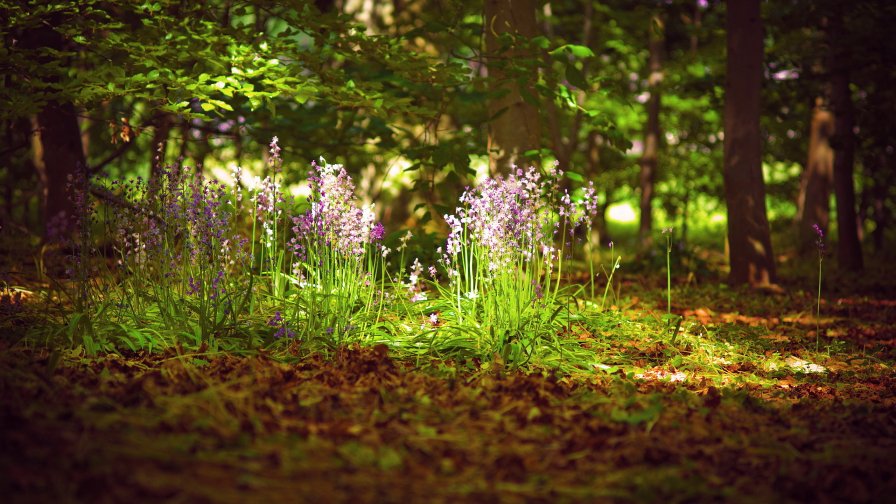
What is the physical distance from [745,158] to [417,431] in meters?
6.65

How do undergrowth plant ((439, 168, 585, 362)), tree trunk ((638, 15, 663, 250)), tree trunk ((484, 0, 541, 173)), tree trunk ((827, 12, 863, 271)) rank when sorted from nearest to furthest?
undergrowth plant ((439, 168, 585, 362)), tree trunk ((484, 0, 541, 173)), tree trunk ((827, 12, 863, 271)), tree trunk ((638, 15, 663, 250))

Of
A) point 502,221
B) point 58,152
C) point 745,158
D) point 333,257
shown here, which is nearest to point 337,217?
point 333,257

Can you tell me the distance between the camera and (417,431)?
3.01m

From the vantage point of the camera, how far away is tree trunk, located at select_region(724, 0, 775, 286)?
8.41 meters

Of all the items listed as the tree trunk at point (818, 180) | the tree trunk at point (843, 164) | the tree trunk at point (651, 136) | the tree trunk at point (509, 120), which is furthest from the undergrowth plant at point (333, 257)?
the tree trunk at point (818, 180)

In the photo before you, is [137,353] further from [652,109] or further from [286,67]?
[652,109]

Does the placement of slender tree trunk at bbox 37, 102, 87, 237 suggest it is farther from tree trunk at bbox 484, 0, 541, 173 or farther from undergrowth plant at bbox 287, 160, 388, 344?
tree trunk at bbox 484, 0, 541, 173

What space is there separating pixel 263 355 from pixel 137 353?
0.81 metres

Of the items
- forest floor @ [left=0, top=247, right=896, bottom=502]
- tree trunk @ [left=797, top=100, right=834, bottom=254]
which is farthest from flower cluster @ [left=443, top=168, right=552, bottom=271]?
tree trunk @ [left=797, top=100, right=834, bottom=254]

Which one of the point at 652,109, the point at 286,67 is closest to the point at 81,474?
the point at 286,67

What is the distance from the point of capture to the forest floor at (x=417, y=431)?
97.2 inches

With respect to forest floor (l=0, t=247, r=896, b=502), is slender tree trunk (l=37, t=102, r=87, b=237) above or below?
above

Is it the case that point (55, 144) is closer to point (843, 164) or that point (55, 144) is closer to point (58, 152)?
point (58, 152)

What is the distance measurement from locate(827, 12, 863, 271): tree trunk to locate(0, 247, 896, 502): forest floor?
Answer: 699 centimetres
